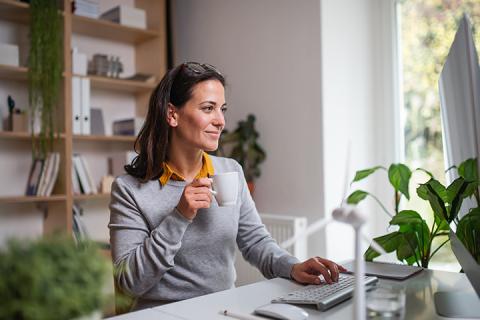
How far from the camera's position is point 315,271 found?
1.32 meters

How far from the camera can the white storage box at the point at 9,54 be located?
2.78 meters

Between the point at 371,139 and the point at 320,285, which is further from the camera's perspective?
the point at 371,139

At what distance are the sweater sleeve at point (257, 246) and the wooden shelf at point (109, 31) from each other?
188 cm

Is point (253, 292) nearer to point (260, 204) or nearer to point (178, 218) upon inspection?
point (178, 218)

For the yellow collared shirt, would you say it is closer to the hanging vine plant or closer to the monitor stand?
the monitor stand

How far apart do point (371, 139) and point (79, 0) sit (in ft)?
6.68

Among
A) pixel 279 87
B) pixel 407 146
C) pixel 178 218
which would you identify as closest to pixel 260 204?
pixel 279 87

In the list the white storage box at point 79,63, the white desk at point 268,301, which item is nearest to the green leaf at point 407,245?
the white desk at point 268,301

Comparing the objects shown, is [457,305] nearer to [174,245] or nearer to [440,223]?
[440,223]

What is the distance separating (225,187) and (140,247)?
29 centimetres

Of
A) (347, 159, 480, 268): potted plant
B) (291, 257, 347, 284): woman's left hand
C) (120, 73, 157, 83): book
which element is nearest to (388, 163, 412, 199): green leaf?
(347, 159, 480, 268): potted plant

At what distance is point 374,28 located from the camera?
3.12 meters

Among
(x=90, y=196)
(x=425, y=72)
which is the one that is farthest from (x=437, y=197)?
(x=90, y=196)

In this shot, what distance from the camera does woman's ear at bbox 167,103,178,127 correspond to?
63.4 inches
